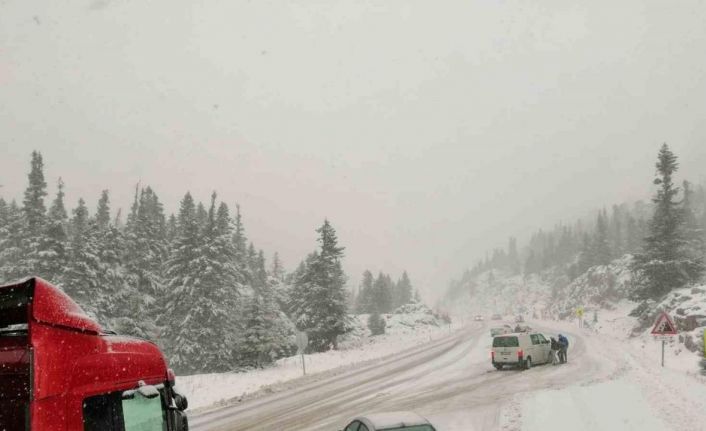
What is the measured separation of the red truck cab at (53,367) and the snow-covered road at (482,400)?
38.7 ft

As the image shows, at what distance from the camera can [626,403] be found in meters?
17.5

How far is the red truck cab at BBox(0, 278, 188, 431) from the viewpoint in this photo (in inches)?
154

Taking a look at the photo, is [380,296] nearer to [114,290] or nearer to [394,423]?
[114,290]

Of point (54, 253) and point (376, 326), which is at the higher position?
point (54, 253)

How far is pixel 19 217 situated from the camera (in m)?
52.2

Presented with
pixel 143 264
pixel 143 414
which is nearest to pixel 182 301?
pixel 143 264

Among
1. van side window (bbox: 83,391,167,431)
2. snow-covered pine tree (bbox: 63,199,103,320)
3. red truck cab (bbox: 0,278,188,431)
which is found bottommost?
van side window (bbox: 83,391,167,431)

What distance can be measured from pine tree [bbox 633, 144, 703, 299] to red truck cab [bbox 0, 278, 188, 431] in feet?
158

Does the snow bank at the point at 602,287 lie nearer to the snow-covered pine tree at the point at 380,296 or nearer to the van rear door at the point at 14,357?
the snow-covered pine tree at the point at 380,296

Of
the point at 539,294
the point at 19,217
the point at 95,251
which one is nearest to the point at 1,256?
the point at 19,217

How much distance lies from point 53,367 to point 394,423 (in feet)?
21.2

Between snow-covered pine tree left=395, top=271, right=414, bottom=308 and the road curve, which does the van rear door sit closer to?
the road curve

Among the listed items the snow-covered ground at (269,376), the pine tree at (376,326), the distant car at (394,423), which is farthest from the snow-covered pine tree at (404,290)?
the distant car at (394,423)

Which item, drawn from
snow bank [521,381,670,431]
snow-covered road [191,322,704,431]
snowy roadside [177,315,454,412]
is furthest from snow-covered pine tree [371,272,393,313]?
snow bank [521,381,670,431]
